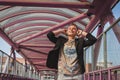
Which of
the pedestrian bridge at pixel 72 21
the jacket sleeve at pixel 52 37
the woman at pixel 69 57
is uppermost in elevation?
the pedestrian bridge at pixel 72 21

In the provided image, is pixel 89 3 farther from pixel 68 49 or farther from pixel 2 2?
pixel 68 49

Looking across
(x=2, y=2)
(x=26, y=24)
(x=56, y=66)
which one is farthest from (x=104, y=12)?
(x=26, y=24)

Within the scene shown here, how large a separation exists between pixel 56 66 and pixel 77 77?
547 mm

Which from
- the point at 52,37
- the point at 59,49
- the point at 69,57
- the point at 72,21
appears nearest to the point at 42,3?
the point at 72,21

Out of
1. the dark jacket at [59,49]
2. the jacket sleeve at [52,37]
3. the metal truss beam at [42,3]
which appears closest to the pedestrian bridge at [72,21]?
the metal truss beam at [42,3]

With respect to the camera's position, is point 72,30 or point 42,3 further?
Result: point 42,3

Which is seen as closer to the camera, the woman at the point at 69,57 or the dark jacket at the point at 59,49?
the woman at the point at 69,57

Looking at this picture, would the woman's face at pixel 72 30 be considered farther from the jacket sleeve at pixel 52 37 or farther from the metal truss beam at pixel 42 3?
the metal truss beam at pixel 42 3

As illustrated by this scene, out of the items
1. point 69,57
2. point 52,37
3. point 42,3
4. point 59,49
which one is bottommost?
point 69,57

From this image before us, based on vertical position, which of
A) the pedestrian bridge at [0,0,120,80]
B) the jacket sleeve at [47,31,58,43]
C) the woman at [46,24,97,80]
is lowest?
the woman at [46,24,97,80]

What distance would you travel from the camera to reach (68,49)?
607cm

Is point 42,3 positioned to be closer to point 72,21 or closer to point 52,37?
point 72,21

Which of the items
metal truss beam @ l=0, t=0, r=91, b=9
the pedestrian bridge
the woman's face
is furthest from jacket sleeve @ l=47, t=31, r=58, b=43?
metal truss beam @ l=0, t=0, r=91, b=9

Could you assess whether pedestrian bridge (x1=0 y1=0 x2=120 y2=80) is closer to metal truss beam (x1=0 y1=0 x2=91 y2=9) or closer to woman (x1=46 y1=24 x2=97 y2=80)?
metal truss beam (x1=0 y1=0 x2=91 y2=9)
